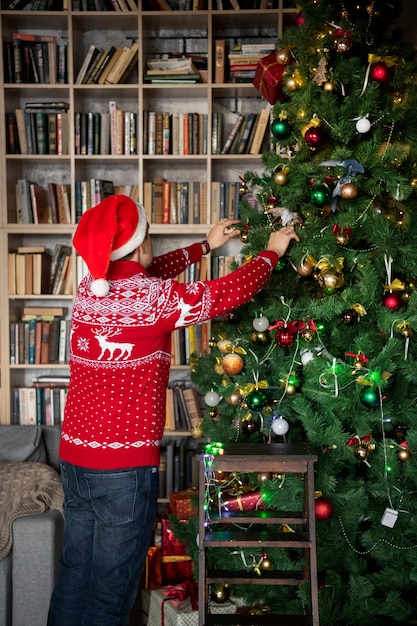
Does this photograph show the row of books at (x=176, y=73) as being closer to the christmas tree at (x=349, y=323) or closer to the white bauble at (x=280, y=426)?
the christmas tree at (x=349, y=323)

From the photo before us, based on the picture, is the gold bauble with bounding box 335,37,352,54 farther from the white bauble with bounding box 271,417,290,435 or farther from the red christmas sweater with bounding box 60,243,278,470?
the white bauble with bounding box 271,417,290,435

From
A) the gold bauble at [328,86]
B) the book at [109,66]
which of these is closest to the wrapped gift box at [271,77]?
the gold bauble at [328,86]

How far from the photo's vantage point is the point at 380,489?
1941mm

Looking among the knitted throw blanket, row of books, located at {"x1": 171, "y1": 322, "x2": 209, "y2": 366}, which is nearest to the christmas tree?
the knitted throw blanket

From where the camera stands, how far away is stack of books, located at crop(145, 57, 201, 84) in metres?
3.28

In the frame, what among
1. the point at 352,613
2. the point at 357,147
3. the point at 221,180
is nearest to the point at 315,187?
the point at 357,147

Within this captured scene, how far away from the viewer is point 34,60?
132 inches

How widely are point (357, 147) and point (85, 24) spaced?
6.65 feet

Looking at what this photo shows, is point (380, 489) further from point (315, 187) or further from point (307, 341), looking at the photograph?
point (315, 187)

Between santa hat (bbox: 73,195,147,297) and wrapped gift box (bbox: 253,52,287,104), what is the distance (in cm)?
68

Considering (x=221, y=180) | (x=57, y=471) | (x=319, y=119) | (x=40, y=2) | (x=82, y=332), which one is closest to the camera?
(x=82, y=332)

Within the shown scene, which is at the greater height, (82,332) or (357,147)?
(357,147)

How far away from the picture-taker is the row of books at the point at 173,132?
3344 mm

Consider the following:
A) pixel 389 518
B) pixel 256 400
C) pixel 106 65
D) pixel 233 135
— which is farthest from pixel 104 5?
pixel 389 518
